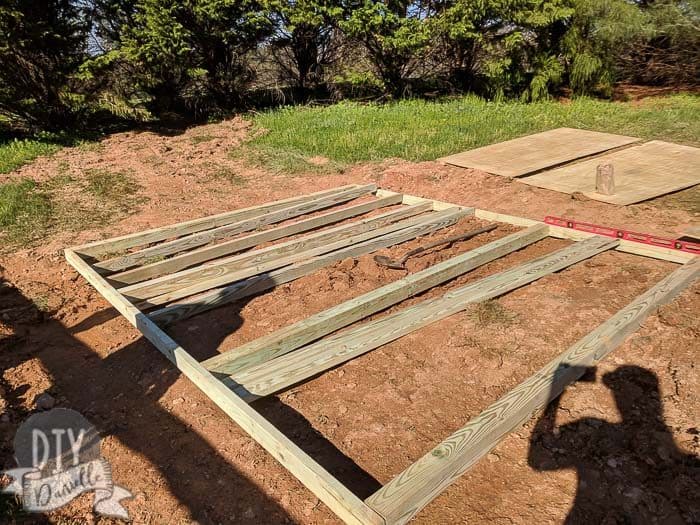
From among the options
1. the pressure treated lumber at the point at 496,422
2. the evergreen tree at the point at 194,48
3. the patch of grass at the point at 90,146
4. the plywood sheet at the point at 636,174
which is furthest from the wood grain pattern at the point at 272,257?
the evergreen tree at the point at 194,48

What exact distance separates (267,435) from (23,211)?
18.0 ft

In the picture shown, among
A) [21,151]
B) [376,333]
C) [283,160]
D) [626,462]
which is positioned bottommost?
[626,462]

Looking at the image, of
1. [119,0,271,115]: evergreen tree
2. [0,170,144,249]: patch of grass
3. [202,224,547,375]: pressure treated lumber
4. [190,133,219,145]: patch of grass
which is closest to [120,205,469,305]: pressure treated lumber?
[202,224,547,375]: pressure treated lumber

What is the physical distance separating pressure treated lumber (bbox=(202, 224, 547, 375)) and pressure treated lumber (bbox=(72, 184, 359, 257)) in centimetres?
256

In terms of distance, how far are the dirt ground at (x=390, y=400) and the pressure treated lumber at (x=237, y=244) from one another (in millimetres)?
400

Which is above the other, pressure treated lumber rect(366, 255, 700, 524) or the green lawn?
the green lawn

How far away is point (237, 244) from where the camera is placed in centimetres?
508

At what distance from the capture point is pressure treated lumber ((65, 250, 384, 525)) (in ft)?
6.59

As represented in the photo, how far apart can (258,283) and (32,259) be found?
2.55 m

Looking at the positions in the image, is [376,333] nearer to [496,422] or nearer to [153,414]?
[496,422]

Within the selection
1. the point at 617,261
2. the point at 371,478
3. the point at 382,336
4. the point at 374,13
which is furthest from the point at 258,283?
the point at 374,13

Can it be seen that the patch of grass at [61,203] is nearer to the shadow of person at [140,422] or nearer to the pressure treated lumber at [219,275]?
the shadow of person at [140,422]

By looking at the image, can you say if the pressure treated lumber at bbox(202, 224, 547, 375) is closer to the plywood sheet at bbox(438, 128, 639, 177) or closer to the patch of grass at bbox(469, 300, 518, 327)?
the patch of grass at bbox(469, 300, 518, 327)

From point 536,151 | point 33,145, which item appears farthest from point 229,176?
point 536,151
